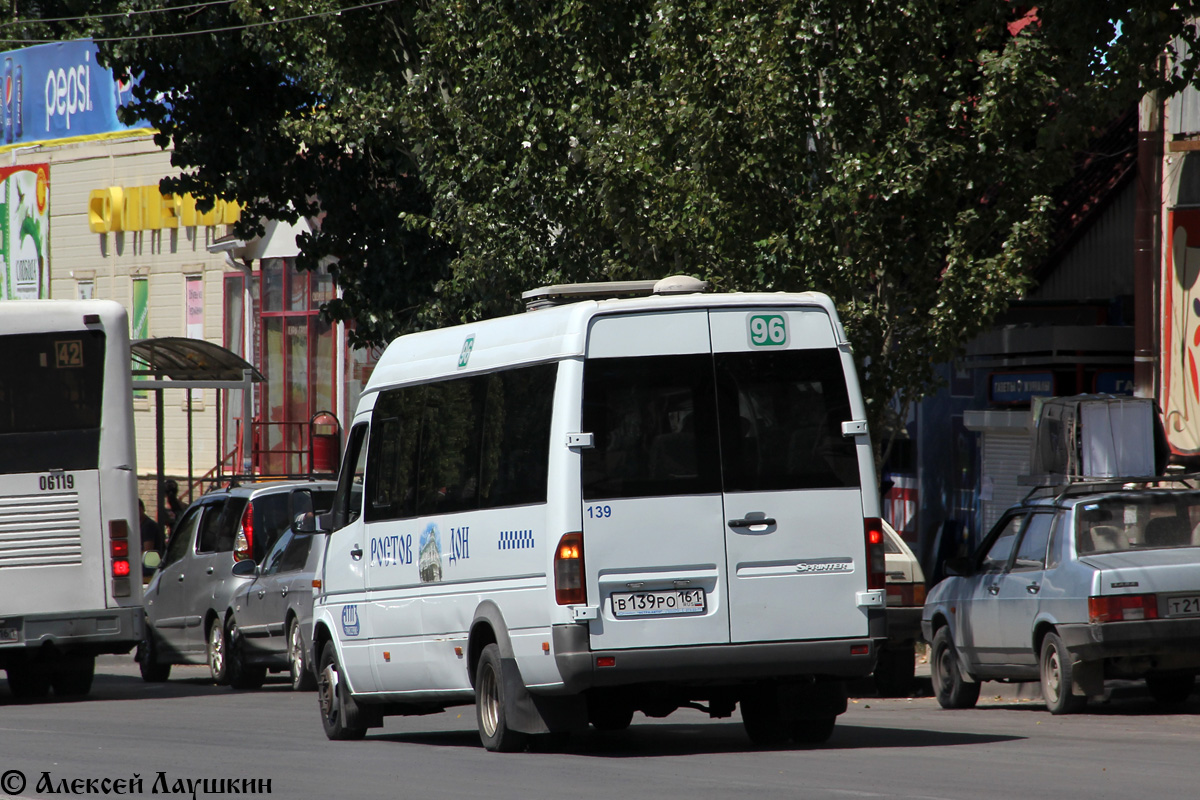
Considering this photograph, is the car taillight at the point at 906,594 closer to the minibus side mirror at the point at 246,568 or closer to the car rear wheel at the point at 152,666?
the minibus side mirror at the point at 246,568

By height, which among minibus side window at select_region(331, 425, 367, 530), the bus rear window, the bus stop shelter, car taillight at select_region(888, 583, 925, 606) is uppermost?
the bus stop shelter

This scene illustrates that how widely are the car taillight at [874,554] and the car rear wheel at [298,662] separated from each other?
7679 millimetres

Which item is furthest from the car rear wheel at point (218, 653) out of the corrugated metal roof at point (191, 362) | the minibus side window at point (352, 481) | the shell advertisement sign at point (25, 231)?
the shell advertisement sign at point (25, 231)

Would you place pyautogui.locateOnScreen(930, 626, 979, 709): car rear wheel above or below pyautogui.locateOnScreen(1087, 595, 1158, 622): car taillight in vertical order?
below

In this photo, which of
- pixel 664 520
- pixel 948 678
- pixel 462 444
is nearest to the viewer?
pixel 664 520

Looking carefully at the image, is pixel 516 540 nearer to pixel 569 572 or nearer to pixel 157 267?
pixel 569 572

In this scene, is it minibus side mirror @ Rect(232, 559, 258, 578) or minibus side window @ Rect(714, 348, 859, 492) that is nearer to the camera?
minibus side window @ Rect(714, 348, 859, 492)

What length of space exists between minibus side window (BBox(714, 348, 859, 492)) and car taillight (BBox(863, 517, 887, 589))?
25 cm

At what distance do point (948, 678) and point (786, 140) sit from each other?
Result: 5.02 meters

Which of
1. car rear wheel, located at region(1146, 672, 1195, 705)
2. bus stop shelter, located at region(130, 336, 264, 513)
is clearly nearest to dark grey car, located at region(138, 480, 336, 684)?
car rear wheel, located at region(1146, 672, 1195, 705)

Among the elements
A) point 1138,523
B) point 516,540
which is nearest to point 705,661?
point 516,540

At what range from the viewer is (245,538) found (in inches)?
751

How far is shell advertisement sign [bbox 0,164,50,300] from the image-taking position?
41.9 metres

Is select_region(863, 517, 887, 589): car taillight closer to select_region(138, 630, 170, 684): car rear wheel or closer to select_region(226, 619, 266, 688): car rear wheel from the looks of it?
select_region(226, 619, 266, 688): car rear wheel
